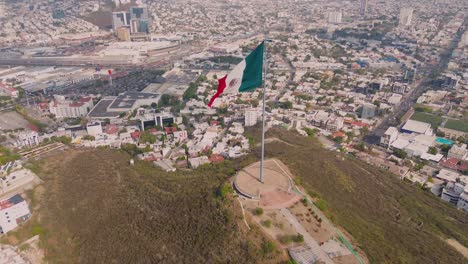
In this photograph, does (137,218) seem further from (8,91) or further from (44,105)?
(8,91)

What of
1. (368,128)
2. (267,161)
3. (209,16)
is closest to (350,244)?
(267,161)

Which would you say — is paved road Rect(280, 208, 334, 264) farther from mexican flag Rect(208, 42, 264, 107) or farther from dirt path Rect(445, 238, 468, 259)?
dirt path Rect(445, 238, 468, 259)

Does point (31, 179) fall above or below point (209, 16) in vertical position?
below

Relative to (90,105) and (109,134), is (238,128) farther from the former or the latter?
(90,105)

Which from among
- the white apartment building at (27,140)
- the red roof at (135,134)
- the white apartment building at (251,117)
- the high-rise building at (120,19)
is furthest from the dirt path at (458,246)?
the high-rise building at (120,19)

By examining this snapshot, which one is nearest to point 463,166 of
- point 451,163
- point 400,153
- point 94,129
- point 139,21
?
point 451,163

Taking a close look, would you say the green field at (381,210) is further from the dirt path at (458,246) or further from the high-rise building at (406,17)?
the high-rise building at (406,17)

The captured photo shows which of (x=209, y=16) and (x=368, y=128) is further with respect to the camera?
(x=209, y=16)

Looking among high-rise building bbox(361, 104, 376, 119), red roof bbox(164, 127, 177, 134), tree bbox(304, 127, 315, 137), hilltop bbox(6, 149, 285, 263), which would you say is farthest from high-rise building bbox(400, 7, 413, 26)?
hilltop bbox(6, 149, 285, 263)
